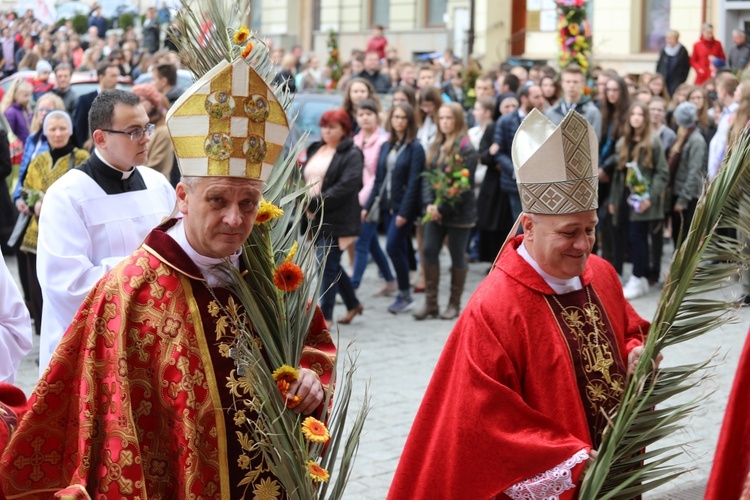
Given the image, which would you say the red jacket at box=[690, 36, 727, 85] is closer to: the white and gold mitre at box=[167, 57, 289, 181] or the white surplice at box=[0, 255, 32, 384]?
the white surplice at box=[0, 255, 32, 384]

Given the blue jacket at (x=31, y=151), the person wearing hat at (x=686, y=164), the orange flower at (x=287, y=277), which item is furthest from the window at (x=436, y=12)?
the orange flower at (x=287, y=277)

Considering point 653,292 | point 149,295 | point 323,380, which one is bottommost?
point 653,292

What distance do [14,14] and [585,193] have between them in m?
29.7

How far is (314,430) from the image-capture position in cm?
344

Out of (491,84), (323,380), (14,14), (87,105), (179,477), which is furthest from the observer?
(14,14)

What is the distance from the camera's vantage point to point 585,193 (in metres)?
3.86

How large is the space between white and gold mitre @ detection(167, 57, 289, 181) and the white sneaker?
822 cm

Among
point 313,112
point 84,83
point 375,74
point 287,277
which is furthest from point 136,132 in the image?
point 375,74

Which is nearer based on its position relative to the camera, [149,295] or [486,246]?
[149,295]

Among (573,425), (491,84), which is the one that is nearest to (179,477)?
(573,425)

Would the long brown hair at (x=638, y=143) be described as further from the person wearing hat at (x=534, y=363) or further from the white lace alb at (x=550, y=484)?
the white lace alb at (x=550, y=484)

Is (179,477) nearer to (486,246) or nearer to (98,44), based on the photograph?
(486,246)

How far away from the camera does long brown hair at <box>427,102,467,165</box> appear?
10.2m

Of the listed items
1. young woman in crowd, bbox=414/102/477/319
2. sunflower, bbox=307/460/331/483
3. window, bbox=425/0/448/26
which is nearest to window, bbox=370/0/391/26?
window, bbox=425/0/448/26
